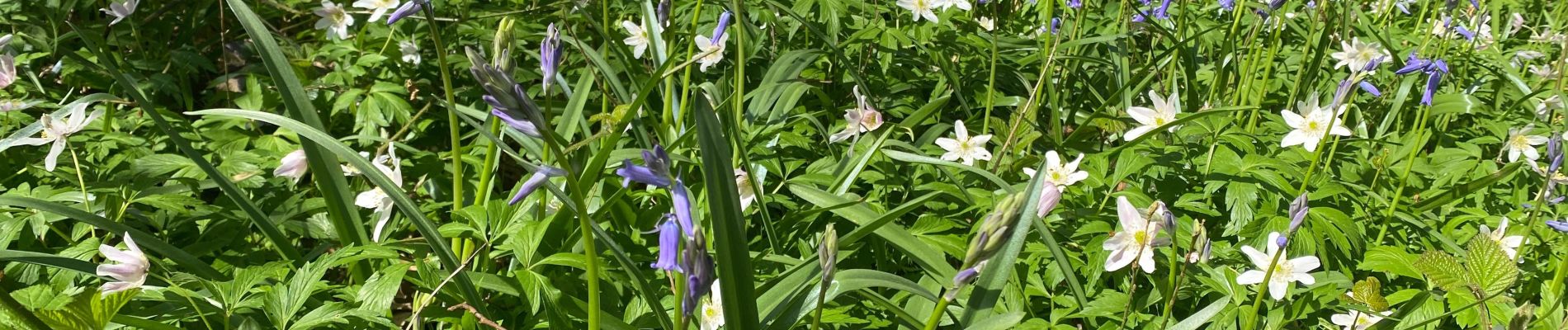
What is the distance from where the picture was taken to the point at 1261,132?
8.12 feet

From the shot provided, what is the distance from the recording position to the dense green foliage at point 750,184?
143 cm

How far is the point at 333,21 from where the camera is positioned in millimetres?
2830

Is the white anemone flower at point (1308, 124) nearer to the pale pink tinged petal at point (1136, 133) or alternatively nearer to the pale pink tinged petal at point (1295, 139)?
the pale pink tinged petal at point (1295, 139)

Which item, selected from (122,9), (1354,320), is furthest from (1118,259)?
(122,9)

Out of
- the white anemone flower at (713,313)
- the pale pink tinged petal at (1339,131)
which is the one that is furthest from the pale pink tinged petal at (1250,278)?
the white anemone flower at (713,313)

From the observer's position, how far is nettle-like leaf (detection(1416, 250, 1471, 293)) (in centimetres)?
149

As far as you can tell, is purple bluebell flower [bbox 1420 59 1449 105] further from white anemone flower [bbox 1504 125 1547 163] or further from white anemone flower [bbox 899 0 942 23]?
white anemone flower [bbox 899 0 942 23]

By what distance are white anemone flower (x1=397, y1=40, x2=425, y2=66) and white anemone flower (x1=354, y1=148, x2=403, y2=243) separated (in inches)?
36.8

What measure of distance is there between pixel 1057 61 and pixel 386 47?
7.03 ft

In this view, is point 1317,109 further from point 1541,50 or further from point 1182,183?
point 1541,50

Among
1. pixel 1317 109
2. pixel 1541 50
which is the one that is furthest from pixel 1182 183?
pixel 1541 50

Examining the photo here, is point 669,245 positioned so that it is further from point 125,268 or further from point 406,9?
point 125,268

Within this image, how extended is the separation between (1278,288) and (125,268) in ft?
6.46

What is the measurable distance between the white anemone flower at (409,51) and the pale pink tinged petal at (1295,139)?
2.42 m
